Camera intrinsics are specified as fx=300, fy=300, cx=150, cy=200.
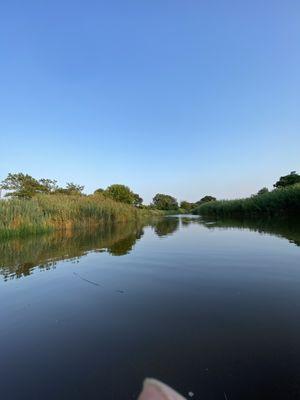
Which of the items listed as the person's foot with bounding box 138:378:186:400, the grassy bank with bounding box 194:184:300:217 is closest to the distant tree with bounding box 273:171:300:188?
the grassy bank with bounding box 194:184:300:217

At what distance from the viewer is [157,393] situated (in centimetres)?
81

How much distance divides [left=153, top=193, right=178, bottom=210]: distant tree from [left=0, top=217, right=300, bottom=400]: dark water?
78.5 m

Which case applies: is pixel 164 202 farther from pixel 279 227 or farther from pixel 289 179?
pixel 279 227

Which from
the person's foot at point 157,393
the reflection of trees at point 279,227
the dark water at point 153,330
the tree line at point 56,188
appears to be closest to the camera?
the person's foot at point 157,393

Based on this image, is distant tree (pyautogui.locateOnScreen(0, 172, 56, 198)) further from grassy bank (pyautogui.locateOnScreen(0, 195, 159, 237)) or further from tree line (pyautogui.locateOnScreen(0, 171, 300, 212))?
grassy bank (pyautogui.locateOnScreen(0, 195, 159, 237))

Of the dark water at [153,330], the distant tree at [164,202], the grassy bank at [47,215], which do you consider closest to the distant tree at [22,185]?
the grassy bank at [47,215]

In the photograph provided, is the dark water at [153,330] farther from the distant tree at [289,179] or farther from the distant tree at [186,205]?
the distant tree at [186,205]

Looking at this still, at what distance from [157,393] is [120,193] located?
43337mm

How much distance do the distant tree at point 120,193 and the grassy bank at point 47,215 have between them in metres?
22.2

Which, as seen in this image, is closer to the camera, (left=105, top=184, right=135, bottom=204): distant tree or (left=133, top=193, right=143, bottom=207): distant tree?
(left=105, top=184, right=135, bottom=204): distant tree

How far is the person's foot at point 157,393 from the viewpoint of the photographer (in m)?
0.80

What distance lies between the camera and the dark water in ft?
6.16

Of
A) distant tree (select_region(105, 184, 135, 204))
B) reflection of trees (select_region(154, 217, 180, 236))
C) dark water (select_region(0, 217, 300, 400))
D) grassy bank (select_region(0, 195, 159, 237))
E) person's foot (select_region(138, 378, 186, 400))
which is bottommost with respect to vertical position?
dark water (select_region(0, 217, 300, 400))

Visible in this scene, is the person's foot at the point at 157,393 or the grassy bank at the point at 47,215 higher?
the grassy bank at the point at 47,215
